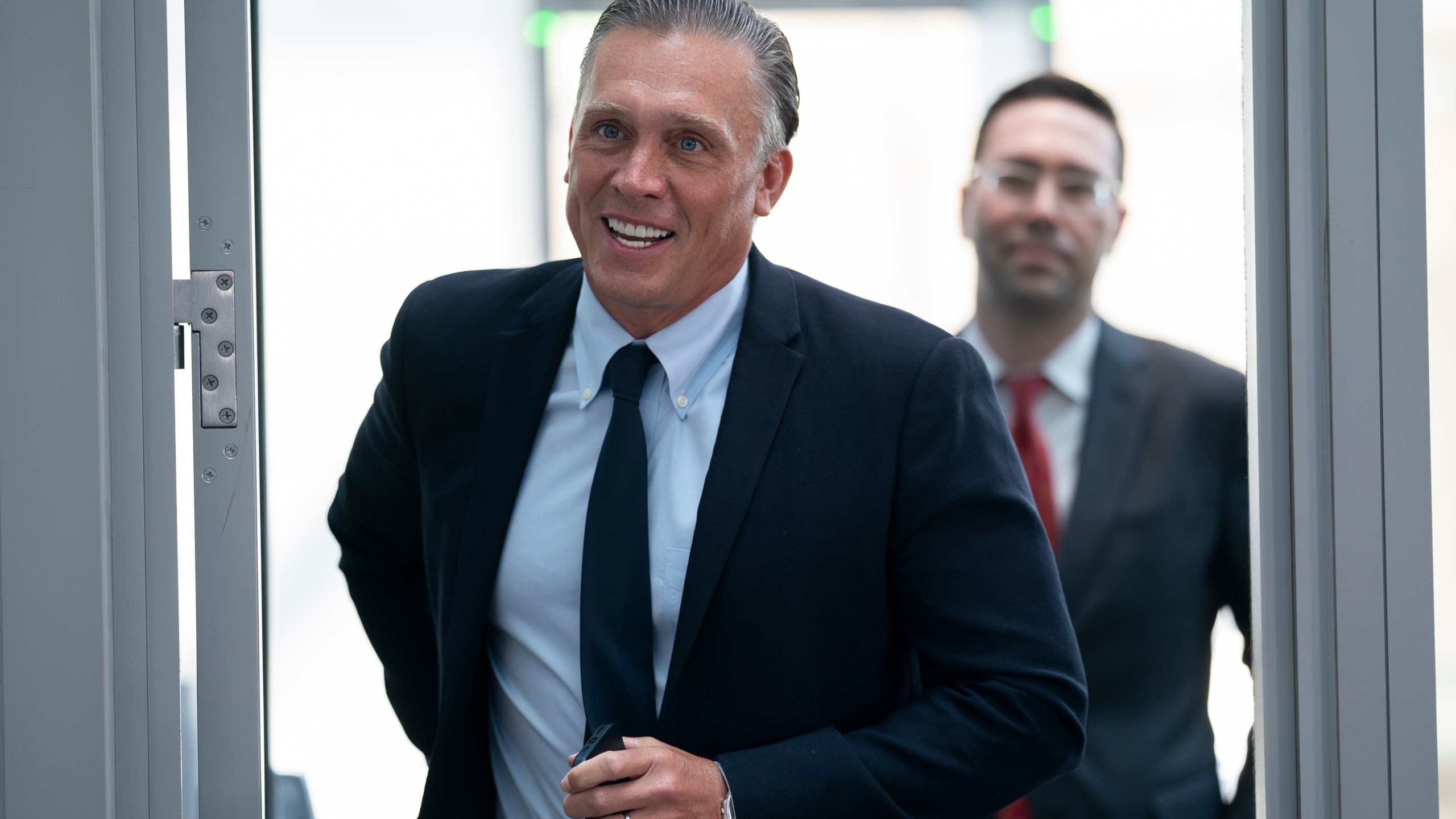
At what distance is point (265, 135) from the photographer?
1.22 metres

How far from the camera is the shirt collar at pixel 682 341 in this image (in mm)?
1214

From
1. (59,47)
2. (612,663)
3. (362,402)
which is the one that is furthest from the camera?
(362,402)

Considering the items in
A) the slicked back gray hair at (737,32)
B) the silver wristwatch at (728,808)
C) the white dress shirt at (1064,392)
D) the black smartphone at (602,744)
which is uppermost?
the slicked back gray hair at (737,32)

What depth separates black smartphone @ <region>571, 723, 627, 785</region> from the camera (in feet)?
3.33

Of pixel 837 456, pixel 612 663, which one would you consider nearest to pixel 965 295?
pixel 837 456

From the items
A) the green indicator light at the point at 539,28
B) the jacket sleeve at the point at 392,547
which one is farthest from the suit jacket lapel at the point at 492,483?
the green indicator light at the point at 539,28

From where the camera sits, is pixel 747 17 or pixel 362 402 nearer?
pixel 747 17

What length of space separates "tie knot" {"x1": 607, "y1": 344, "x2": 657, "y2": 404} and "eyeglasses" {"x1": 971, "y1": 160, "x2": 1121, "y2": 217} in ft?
2.58

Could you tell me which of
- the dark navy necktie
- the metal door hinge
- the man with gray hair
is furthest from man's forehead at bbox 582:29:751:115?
the metal door hinge

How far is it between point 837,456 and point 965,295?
2.35 ft

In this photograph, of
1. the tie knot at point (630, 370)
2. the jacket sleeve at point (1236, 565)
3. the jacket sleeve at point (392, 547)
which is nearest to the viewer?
the tie knot at point (630, 370)

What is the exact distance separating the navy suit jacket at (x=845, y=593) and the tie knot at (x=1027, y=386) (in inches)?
23.0

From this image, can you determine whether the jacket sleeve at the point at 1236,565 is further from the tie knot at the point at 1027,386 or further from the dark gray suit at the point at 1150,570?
the tie knot at the point at 1027,386

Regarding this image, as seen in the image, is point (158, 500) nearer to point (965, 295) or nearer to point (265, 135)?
point (265, 135)
